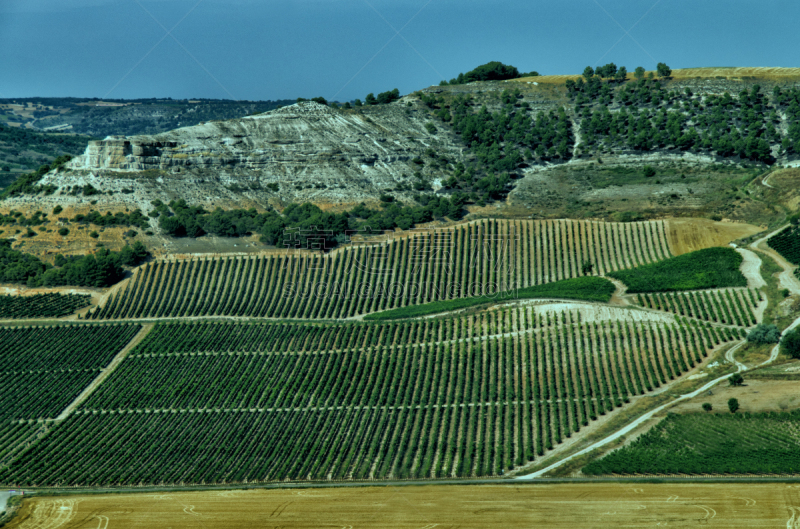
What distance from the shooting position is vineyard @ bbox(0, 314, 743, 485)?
2304 inches

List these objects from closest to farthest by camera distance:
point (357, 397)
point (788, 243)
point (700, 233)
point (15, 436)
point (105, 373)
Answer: point (15, 436) → point (357, 397) → point (105, 373) → point (788, 243) → point (700, 233)

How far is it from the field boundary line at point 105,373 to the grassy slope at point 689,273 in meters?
55.9

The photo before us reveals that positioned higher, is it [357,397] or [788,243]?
[788,243]

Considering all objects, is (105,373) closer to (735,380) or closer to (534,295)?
(534,295)

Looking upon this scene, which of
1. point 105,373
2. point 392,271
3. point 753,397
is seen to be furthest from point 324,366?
point 753,397

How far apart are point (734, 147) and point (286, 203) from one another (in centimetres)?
7451

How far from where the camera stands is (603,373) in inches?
2645

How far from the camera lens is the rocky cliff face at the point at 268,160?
11656 centimetres

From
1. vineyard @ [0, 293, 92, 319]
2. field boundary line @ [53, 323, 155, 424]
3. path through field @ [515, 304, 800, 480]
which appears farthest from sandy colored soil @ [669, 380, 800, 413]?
vineyard @ [0, 293, 92, 319]

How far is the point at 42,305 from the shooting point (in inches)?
3533

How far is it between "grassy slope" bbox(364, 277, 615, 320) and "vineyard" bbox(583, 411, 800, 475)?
899 inches

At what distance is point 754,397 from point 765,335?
10689mm

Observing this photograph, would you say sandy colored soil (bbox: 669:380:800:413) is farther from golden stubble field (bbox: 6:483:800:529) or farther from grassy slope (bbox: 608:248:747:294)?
grassy slope (bbox: 608:248:747:294)

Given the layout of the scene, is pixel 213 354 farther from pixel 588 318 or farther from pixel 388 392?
pixel 588 318
